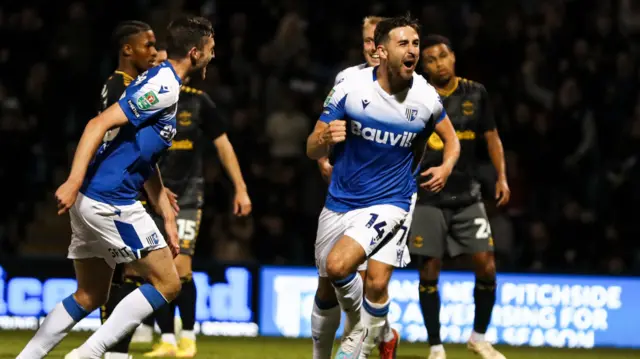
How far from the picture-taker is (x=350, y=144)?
763 centimetres

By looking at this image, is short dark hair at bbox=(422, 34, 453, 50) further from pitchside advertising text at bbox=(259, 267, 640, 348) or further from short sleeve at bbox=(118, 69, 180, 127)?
pitchside advertising text at bbox=(259, 267, 640, 348)

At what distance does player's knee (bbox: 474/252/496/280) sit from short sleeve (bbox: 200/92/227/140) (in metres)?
2.32

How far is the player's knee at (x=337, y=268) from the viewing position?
7.13 meters

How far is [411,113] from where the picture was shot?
752 cm

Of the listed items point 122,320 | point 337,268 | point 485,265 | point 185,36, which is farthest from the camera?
point 485,265

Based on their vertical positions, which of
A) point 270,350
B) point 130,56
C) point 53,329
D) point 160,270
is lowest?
point 270,350

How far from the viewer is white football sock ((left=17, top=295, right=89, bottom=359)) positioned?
7.09 metres

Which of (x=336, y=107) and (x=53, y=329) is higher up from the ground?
(x=336, y=107)

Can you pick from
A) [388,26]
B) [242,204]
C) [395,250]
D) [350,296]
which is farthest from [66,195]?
[242,204]

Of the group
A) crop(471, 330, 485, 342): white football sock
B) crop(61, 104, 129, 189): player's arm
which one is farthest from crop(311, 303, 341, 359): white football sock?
crop(471, 330, 485, 342): white football sock

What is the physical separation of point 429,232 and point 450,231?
0.21 metres

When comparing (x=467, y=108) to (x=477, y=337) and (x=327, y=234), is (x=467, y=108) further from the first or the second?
(x=327, y=234)

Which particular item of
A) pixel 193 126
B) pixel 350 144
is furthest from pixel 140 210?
pixel 193 126

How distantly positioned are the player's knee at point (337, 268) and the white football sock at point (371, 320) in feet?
1.19
